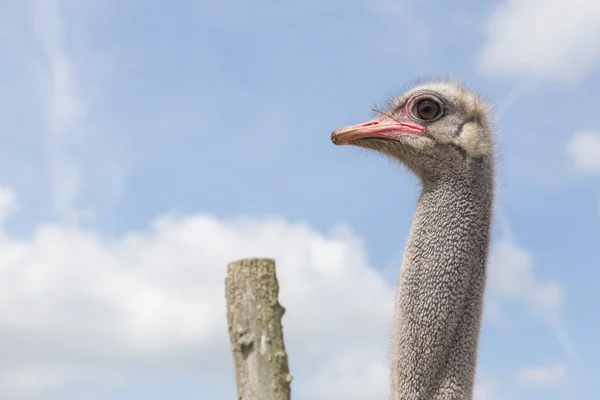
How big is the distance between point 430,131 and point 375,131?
1.23 feet

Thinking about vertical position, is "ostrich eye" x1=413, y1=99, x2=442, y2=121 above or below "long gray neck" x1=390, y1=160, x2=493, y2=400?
above

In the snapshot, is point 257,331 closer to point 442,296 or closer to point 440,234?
point 442,296

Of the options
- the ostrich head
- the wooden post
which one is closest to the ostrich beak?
the ostrich head

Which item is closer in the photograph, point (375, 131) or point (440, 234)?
point (440, 234)

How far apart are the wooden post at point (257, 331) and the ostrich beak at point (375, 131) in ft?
7.73

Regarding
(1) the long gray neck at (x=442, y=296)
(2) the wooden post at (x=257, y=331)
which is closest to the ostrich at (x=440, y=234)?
(1) the long gray neck at (x=442, y=296)

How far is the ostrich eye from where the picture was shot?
6.61 meters

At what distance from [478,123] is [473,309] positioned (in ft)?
4.34

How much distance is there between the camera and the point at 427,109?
6648 millimetres

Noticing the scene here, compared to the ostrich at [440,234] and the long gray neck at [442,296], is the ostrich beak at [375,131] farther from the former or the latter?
the long gray neck at [442,296]

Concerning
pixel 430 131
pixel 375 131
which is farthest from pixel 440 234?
pixel 375 131

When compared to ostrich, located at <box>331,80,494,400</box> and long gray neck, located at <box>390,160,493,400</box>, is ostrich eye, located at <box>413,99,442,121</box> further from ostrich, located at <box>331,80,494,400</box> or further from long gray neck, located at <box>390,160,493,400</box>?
long gray neck, located at <box>390,160,493,400</box>

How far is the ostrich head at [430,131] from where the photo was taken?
6406mm

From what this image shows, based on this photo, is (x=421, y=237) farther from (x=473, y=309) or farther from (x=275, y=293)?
(x=275, y=293)
